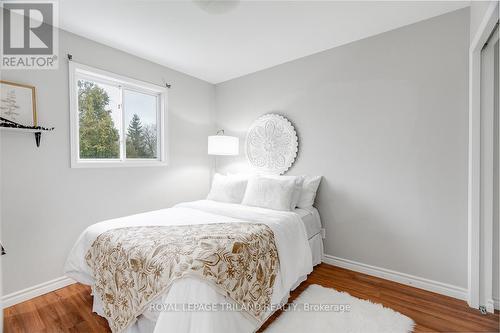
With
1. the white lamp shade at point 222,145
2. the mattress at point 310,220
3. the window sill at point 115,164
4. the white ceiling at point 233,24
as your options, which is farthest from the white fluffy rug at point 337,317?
the white ceiling at point 233,24

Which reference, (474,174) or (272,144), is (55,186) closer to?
(272,144)

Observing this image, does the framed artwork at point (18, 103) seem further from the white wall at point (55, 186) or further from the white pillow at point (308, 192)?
the white pillow at point (308, 192)

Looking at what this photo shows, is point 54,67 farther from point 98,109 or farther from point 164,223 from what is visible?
point 164,223

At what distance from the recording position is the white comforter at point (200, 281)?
4.06 feet

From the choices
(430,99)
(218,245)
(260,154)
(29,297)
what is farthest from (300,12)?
(29,297)

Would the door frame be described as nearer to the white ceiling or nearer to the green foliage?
the white ceiling

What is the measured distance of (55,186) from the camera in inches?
93.9

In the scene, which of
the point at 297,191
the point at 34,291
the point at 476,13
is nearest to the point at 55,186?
the point at 34,291

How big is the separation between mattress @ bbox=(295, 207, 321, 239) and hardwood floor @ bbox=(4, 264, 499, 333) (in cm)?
49

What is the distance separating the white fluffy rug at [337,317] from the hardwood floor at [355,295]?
98mm

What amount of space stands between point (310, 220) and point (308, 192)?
351 mm

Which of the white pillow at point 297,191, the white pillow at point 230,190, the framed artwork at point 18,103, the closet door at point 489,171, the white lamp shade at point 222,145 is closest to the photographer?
the closet door at point 489,171

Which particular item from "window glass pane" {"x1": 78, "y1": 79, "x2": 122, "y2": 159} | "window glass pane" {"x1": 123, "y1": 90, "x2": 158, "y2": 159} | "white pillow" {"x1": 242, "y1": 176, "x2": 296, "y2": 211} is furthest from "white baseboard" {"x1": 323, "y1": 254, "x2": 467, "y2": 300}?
"window glass pane" {"x1": 78, "y1": 79, "x2": 122, "y2": 159}

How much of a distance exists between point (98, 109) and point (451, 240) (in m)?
3.98
